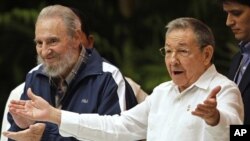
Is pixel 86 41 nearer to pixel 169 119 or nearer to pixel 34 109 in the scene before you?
pixel 34 109

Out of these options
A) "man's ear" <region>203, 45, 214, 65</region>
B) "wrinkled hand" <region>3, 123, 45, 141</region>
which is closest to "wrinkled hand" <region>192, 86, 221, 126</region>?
"man's ear" <region>203, 45, 214, 65</region>

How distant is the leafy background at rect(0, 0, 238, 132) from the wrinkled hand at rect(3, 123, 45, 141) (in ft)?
8.26

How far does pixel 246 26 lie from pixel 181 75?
1.64 feet

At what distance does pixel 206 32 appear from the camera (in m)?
3.38

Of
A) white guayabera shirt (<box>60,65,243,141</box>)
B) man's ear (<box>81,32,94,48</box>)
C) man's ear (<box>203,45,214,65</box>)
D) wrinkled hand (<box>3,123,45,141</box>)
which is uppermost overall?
man's ear (<box>203,45,214,65</box>)

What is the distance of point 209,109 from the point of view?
3.05m

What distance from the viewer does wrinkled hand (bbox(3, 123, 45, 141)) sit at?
12.3ft

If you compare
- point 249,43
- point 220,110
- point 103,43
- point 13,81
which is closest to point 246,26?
point 249,43

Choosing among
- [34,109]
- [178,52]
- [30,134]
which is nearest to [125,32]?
[30,134]

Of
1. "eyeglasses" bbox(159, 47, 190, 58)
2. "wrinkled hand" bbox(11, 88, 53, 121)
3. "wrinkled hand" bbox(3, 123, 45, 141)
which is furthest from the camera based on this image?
"wrinkled hand" bbox(3, 123, 45, 141)

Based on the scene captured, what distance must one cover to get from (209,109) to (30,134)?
106 cm

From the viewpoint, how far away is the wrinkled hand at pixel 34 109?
3.50 metres

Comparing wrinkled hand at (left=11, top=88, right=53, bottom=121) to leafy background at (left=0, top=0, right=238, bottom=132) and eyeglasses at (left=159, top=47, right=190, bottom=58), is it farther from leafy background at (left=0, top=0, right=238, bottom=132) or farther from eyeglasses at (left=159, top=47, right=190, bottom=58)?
leafy background at (left=0, top=0, right=238, bottom=132)

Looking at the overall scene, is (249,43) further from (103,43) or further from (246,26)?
(103,43)
